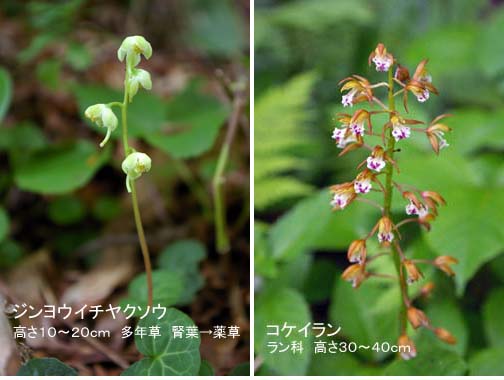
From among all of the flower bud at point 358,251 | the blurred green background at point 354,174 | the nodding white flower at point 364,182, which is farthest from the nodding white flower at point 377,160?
the blurred green background at point 354,174

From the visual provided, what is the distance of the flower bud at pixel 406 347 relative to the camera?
1105mm

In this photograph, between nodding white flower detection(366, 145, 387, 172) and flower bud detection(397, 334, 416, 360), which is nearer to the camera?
nodding white flower detection(366, 145, 387, 172)

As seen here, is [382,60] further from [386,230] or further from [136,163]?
[136,163]

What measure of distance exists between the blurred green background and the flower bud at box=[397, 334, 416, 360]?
5 cm

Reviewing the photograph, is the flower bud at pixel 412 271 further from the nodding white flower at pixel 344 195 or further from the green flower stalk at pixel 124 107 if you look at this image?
the green flower stalk at pixel 124 107

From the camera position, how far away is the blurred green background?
126cm

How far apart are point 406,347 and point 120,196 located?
830mm

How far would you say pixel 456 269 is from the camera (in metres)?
1.24

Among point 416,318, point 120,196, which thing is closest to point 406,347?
point 416,318

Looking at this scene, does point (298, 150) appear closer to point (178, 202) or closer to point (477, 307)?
point (178, 202)

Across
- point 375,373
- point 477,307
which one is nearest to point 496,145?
point 477,307

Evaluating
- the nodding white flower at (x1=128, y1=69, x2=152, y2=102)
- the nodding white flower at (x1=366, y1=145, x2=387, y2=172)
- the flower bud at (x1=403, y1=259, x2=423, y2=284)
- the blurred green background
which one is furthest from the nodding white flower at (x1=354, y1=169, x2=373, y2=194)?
the nodding white flower at (x1=128, y1=69, x2=152, y2=102)

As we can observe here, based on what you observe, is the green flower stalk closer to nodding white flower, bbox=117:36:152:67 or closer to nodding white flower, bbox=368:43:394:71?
nodding white flower, bbox=117:36:152:67

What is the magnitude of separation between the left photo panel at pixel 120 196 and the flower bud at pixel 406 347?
0.27 meters
